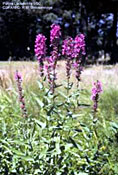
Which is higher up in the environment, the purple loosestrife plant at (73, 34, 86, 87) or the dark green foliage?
the purple loosestrife plant at (73, 34, 86, 87)

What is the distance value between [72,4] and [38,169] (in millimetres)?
20533

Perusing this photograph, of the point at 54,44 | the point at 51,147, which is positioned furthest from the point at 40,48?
the point at 51,147

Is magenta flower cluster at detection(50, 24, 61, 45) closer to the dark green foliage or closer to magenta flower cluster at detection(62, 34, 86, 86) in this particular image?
magenta flower cluster at detection(62, 34, 86, 86)

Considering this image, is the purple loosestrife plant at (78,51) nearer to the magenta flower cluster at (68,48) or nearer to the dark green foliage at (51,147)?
the magenta flower cluster at (68,48)

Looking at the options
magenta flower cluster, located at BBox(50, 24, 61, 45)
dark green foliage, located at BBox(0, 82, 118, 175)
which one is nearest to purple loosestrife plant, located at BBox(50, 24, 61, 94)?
magenta flower cluster, located at BBox(50, 24, 61, 45)

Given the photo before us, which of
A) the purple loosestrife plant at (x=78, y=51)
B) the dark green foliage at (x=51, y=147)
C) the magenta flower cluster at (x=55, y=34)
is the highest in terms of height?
the magenta flower cluster at (x=55, y=34)

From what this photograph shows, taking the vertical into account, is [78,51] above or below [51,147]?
above

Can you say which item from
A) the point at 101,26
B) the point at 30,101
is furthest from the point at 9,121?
the point at 101,26

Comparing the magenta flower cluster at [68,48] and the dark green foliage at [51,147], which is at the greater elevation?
the magenta flower cluster at [68,48]

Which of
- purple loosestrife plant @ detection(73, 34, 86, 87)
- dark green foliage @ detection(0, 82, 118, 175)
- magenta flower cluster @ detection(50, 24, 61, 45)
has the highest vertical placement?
magenta flower cluster @ detection(50, 24, 61, 45)

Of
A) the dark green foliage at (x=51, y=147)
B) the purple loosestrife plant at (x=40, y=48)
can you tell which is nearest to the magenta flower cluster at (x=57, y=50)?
the purple loosestrife plant at (x=40, y=48)

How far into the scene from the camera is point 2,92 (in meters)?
3.75

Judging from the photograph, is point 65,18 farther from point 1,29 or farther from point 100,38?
point 100,38

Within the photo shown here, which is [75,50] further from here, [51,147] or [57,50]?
[51,147]
